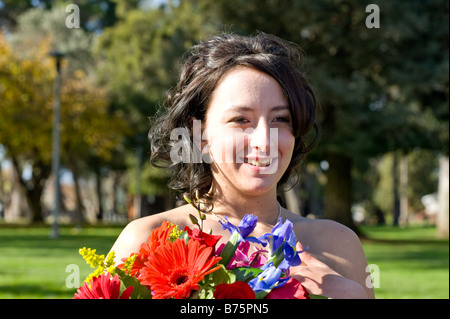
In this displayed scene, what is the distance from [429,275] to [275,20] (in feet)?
36.7

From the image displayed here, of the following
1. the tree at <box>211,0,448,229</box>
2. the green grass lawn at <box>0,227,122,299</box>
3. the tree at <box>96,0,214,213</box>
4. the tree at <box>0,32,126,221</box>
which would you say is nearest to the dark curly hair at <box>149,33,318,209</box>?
the green grass lawn at <box>0,227,122,299</box>

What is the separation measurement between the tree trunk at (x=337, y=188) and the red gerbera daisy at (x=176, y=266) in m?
24.1

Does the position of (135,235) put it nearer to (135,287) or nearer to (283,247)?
(135,287)

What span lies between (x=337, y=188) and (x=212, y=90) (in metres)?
23.8

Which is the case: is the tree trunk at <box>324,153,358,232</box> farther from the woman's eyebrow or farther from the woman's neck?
the woman's eyebrow

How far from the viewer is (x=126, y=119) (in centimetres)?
3712

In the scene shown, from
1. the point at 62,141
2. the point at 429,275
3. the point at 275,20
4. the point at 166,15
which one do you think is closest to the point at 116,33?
the point at 166,15

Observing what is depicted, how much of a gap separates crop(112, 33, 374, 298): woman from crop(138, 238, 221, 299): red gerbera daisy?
0.39 m

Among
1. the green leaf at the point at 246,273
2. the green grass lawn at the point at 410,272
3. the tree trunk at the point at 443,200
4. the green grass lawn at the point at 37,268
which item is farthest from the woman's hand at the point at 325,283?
the tree trunk at the point at 443,200

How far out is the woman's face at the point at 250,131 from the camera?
2.01 m

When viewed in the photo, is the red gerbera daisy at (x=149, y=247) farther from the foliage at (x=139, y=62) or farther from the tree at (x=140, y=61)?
the foliage at (x=139, y=62)

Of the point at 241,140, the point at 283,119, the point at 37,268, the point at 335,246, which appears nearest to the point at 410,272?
the point at 37,268

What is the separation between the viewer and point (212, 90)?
2229 mm

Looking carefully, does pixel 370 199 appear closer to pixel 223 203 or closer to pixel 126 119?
pixel 126 119
